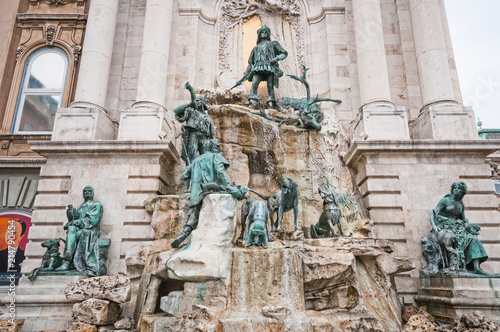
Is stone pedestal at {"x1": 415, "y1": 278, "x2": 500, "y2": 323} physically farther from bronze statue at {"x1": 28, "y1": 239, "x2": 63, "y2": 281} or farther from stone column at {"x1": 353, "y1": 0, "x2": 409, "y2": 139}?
bronze statue at {"x1": 28, "y1": 239, "x2": 63, "y2": 281}

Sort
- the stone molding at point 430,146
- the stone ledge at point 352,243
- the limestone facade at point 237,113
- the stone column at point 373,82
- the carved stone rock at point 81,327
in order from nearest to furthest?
the carved stone rock at point 81,327 < the stone ledge at point 352,243 < the limestone facade at point 237,113 < the stone molding at point 430,146 < the stone column at point 373,82

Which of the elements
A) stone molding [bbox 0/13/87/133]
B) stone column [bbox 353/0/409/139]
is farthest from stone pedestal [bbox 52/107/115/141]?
stone column [bbox 353/0/409/139]

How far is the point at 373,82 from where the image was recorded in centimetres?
1180

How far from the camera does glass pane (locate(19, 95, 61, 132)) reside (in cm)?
1394

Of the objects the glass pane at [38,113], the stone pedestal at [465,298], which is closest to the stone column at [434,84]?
the stone pedestal at [465,298]

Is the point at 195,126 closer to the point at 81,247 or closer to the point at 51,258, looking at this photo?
the point at 81,247

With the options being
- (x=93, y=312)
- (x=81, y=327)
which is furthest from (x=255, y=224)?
(x=81, y=327)

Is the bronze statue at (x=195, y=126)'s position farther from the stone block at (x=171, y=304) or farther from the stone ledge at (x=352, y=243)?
the stone block at (x=171, y=304)

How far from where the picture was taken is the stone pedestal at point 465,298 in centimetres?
717

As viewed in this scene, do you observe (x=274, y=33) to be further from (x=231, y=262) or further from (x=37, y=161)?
(x=231, y=262)

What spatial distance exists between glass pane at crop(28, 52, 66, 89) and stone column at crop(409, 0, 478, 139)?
12799mm

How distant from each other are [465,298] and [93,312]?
6826 mm

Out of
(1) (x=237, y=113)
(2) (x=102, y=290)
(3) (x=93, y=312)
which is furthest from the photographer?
(1) (x=237, y=113)

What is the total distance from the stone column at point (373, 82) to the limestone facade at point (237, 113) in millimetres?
41
